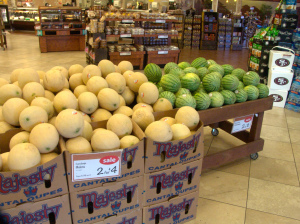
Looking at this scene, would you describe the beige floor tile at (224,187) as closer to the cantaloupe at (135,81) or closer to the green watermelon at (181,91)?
the green watermelon at (181,91)

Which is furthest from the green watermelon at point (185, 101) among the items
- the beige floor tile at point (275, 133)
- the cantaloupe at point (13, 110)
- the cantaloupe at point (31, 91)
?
the beige floor tile at point (275, 133)

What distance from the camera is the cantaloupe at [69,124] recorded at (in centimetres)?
149

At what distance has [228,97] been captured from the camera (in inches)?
97.4

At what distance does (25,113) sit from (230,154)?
1968 mm

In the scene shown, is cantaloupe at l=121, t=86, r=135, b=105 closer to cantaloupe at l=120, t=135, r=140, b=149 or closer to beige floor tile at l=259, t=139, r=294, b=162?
cantaloupe at l=120, t=135, r=140, b=149

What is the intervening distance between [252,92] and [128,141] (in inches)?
62.8

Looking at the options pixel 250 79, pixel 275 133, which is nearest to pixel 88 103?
pixel 250 79

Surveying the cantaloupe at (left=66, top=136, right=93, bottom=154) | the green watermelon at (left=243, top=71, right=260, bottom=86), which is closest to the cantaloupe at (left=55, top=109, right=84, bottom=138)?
the cantaloupe at (left=66, top=136, right=93, bottom=154)

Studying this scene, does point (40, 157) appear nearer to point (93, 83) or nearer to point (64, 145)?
point (64, 145)

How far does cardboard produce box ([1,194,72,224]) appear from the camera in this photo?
52.4 inches

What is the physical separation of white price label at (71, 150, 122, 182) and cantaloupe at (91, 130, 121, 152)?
69 millimetres

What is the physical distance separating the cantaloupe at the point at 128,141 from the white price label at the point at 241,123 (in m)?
1.37

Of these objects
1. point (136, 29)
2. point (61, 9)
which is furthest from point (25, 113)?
point (61, 9)

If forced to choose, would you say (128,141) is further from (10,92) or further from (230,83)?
(230,83)
